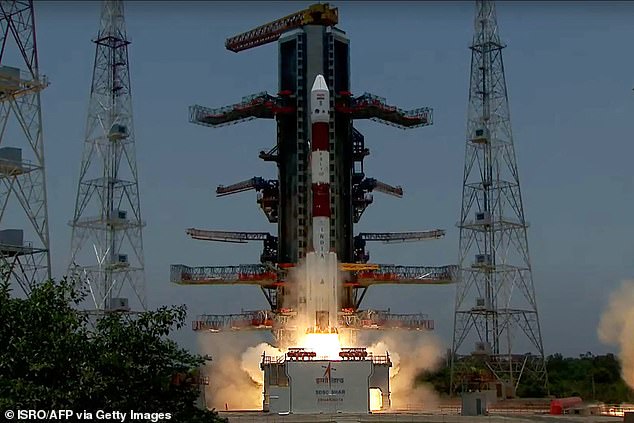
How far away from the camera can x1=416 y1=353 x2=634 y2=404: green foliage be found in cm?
8288

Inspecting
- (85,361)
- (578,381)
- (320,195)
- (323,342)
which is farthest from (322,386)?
(578,381)

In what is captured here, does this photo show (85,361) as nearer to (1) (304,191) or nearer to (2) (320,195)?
(2) (320,195)

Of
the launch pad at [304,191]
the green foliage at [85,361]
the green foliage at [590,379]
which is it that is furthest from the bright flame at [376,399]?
the green foliage at [85,361]

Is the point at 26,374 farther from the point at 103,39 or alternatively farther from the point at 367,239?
the point at 367,239

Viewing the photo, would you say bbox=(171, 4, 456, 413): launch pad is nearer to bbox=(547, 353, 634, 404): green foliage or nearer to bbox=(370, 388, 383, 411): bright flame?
Answer: bbox=(370, 388, 383, 411): bright flame

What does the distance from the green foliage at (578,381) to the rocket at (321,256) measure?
737 inches

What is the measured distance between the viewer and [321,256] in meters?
71.1

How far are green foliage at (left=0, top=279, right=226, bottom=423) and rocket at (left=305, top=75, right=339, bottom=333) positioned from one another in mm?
43275

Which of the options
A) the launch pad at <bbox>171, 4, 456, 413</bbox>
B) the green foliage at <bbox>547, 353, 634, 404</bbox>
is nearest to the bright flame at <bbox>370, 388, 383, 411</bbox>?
the launch pad at <bbox>171, 4, 456, 413</bbox>

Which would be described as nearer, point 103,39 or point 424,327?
point 103,39

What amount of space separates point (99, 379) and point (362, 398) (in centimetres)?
3881

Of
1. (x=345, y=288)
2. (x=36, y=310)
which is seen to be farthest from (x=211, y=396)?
(x=36, y=310)

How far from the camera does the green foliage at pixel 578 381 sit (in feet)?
272

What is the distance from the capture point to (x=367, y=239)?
91.2m
